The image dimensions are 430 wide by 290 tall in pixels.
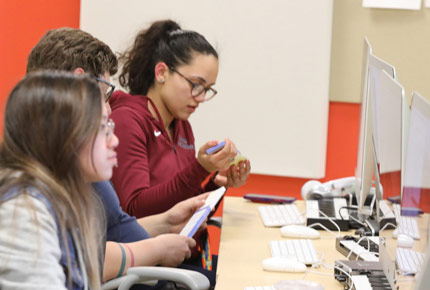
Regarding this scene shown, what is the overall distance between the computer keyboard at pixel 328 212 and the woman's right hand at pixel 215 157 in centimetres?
33

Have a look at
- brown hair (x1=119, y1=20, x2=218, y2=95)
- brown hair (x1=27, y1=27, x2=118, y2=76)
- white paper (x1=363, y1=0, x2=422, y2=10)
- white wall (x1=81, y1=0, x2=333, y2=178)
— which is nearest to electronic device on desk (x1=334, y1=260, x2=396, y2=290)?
brown hair (x1=27, y1=27, x2=118, y2=76)

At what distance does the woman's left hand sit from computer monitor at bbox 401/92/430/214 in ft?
4.31

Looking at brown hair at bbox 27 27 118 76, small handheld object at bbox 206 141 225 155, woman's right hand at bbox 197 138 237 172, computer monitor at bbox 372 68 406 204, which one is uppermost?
brown hair at bbox 27 27 118 76

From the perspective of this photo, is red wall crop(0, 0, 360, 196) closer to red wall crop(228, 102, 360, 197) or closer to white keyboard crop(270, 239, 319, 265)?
red wall crop(228, 102, 360, 197)

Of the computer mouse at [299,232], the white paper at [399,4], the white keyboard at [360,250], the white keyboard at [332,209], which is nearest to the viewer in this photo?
the white keyboard at [360,250]

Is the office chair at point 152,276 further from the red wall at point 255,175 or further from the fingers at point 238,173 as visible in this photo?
the red wall at point 255,175

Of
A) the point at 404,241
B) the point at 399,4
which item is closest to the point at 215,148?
the point at 404,241

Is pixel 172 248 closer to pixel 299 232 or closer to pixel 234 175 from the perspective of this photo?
pixel 299 232

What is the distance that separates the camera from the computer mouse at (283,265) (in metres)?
1.67

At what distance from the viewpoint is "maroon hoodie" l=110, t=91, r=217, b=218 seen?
7.00 ft

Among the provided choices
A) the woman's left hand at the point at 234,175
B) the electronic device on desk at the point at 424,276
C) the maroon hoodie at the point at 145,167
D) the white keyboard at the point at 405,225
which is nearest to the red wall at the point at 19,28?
the maroon hoodie at the point at 145,167

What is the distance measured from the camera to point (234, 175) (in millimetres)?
2465

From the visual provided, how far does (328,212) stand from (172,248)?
2.31 feet

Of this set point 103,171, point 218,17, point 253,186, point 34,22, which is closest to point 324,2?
point 218,17
